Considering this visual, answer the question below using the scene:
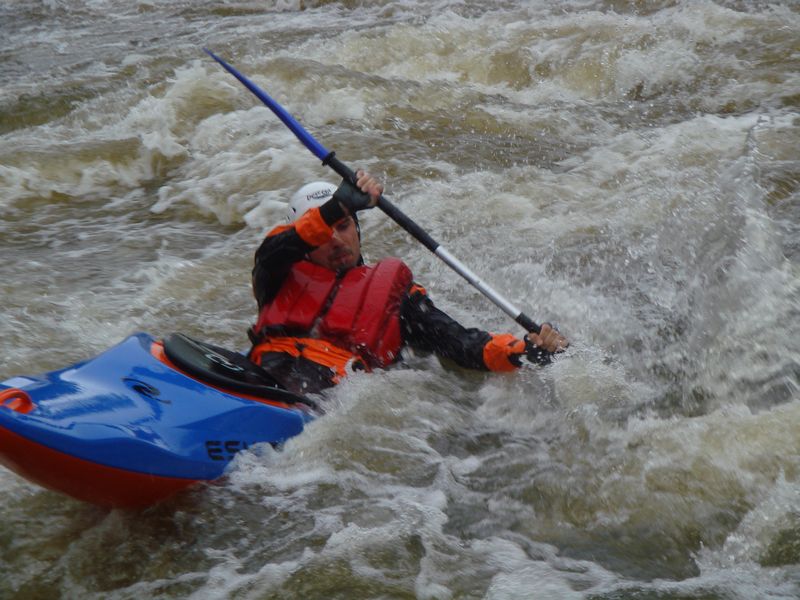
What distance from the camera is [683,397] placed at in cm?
398

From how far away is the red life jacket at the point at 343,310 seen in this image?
161 inches

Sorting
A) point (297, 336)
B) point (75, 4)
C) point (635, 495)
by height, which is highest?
point (75, 4)

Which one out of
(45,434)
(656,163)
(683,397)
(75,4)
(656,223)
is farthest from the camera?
(75,4)

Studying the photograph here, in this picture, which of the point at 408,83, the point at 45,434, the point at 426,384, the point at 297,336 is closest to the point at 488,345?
the point at 426,384

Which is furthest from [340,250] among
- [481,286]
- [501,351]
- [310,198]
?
[501,351]

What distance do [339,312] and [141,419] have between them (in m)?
1.09

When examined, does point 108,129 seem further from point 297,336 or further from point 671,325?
point 671,325

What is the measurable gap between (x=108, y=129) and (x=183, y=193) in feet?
5.06

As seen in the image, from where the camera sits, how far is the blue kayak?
3.05 meters

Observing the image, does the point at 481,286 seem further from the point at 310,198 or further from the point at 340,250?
the point at 310,198

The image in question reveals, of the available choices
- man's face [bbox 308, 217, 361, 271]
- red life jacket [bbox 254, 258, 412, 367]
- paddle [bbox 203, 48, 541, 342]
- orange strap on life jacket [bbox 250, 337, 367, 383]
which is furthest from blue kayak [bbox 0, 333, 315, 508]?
paddle [bbox 203, 48, 541, 342]

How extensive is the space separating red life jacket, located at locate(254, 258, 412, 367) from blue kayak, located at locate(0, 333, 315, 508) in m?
0.34

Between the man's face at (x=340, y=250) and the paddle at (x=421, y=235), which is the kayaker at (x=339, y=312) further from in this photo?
the paddle at (x=421, y=235)

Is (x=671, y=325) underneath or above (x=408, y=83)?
underneath
